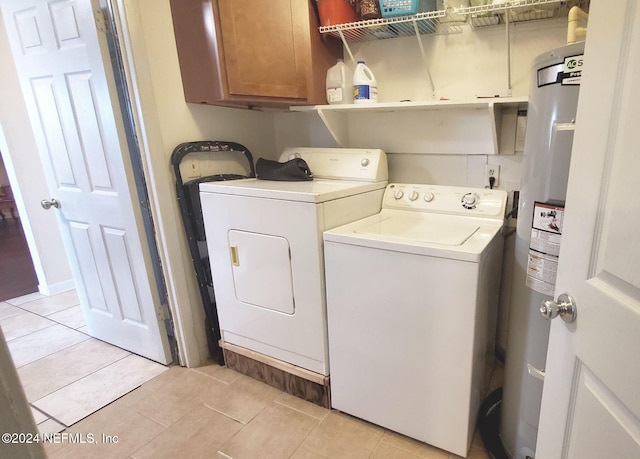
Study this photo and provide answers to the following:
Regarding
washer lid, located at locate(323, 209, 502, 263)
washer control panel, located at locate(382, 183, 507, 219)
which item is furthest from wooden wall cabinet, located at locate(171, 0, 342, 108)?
washer lid, located at locate(323, 209, 502, 263)

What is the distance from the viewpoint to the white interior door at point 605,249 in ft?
1.94

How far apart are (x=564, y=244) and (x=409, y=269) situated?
578 millimetres

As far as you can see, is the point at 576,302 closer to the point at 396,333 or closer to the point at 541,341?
the point at 541,341

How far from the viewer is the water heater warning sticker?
102 cm

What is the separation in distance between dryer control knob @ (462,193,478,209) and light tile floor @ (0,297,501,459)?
95 centimetres

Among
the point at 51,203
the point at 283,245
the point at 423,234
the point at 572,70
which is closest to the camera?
the point at 572,70

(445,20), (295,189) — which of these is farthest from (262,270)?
(445,20)

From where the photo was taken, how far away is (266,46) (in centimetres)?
172

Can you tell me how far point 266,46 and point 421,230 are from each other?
116cm

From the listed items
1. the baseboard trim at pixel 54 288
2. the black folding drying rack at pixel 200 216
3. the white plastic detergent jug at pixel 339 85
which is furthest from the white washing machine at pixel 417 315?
the baseboard trim at pixel 54 288

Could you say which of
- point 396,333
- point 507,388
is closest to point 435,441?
point 507,388

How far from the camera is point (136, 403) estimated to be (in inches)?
71.0

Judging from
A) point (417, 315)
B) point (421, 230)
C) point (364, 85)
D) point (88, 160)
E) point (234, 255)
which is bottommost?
point (417, 315)

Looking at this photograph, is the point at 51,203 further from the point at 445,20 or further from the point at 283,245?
the point at 445,20
